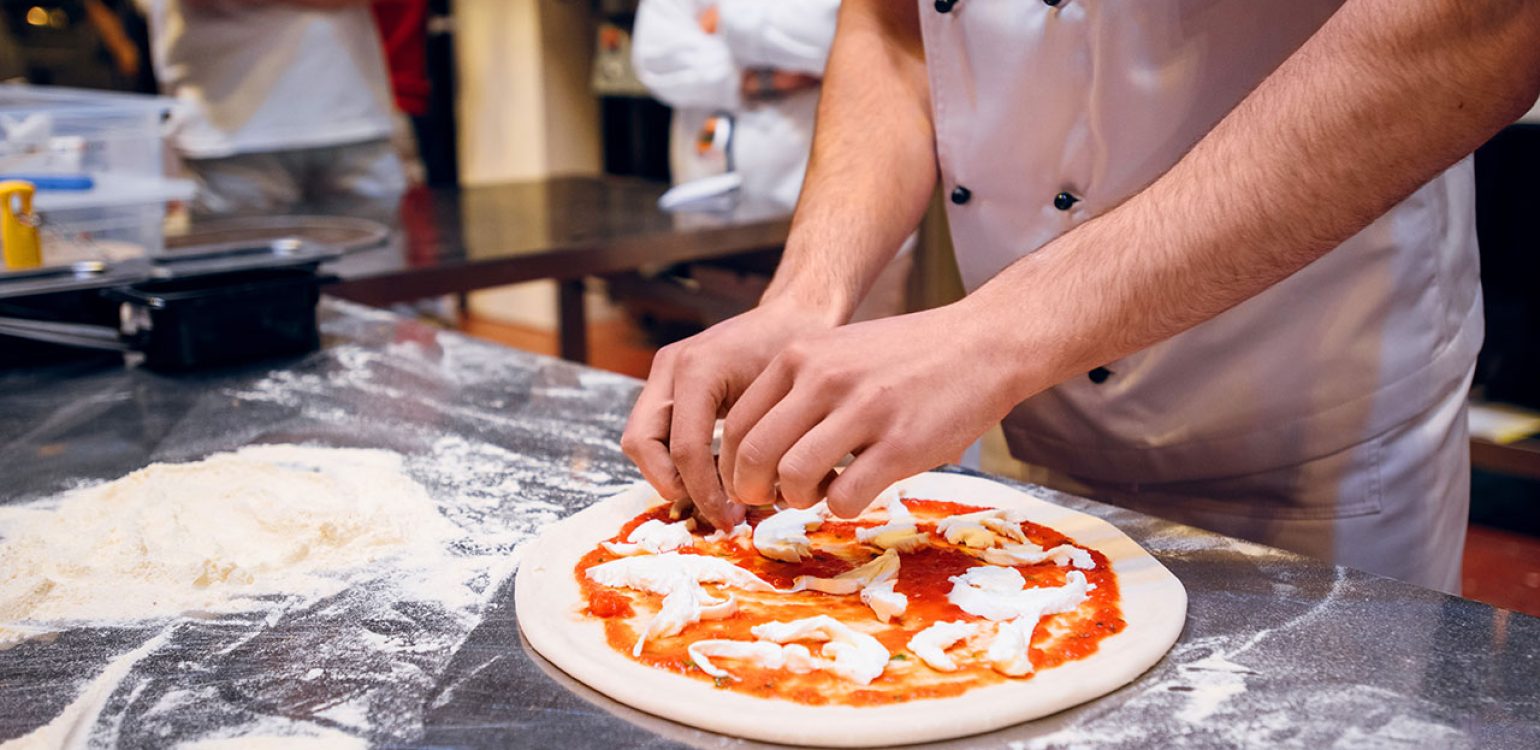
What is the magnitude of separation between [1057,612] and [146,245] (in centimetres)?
185

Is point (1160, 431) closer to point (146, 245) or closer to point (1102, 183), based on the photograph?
point (1102, 183)

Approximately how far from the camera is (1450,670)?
81 centimetres

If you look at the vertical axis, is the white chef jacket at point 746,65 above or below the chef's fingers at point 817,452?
above

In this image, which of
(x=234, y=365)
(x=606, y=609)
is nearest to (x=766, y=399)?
(x=606, y=609)

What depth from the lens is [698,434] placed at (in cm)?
102

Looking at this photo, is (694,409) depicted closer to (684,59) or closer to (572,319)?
(572,319)

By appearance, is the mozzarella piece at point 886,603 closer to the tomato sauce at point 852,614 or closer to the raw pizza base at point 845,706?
the tomato sauce at point 852,614

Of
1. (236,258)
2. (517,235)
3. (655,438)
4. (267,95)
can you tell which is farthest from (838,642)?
(267,95)

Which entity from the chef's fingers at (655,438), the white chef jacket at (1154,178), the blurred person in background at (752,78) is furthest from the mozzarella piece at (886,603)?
the blurred person in background at (752,78)

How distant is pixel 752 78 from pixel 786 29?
0.87ft

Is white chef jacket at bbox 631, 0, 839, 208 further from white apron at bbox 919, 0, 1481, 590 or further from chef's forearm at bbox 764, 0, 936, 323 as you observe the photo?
white apron at bbox 919, 0, 1481, 590

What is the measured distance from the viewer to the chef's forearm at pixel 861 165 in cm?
125

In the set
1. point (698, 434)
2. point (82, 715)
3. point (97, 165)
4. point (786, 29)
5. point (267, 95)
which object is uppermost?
point (786, 29)

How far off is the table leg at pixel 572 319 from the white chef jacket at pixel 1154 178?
1.73m
